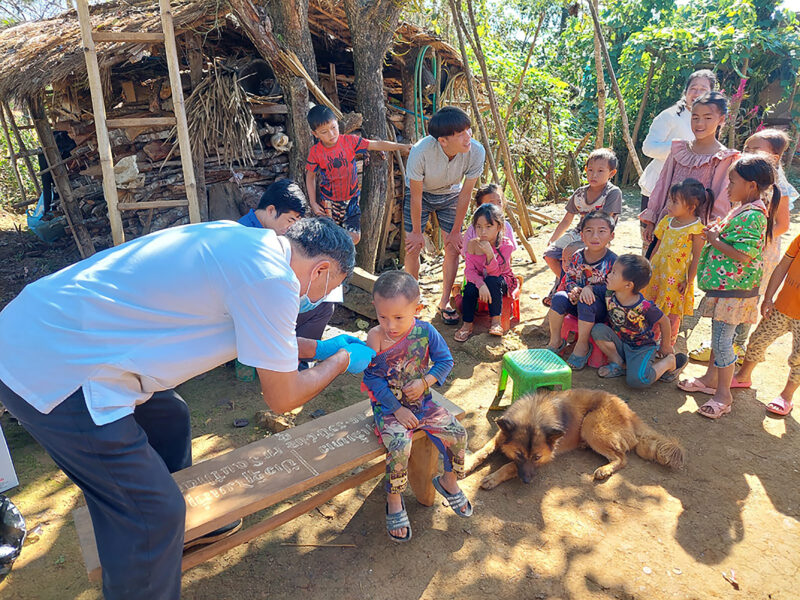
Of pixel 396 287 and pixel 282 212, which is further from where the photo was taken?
pixel 282 212

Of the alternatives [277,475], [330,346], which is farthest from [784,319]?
[277,475]

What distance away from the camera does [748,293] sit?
11.5 feet

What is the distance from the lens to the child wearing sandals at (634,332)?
3848 mm

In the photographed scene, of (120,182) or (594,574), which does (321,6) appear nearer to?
(120,182)

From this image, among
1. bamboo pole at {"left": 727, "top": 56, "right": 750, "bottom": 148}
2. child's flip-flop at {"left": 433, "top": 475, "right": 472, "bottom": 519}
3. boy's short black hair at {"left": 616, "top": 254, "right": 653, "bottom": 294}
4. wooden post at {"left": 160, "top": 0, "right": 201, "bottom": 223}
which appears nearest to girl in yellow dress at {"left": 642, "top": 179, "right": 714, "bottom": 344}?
boy's short black hair at {"left": 616, "top": 254, "right": 653, "bottom": 294}

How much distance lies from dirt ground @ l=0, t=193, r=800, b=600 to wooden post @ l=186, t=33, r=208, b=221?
288 centimetres

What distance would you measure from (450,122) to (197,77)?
116 inches

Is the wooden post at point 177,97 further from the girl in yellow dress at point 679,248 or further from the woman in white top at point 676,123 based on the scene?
the woman in white top at point 676,123

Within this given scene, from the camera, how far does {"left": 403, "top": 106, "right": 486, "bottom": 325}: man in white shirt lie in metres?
4.55

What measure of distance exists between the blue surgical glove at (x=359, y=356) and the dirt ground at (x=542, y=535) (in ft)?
2.94

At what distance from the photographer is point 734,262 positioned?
139 inches

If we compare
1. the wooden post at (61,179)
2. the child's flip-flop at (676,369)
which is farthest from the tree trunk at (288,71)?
the child's flip-flop at (676,369)

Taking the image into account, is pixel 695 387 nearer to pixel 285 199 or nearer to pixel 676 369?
pixel 676 369

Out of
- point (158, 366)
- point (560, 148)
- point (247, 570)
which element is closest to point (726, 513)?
point (247, 570)
